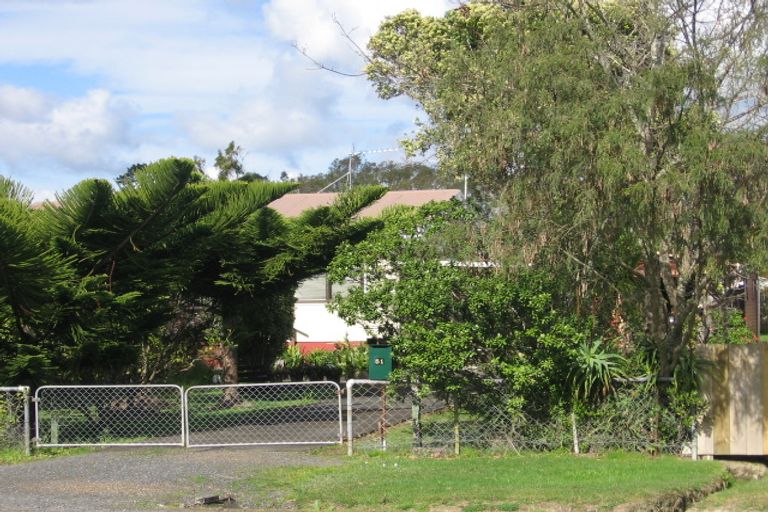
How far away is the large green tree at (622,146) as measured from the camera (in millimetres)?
9984

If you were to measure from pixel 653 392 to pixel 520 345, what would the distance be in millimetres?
1564

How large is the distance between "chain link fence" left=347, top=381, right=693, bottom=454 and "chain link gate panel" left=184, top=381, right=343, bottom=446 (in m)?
1.33

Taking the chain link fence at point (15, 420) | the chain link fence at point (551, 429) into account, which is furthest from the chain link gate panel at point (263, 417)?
the chain link fence at point (15, 420)

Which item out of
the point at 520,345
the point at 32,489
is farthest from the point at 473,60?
the point at 32,489

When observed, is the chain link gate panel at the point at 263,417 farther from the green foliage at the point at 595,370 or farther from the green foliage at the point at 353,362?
the green foliage at the point at 353,362

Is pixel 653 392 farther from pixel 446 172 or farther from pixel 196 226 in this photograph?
pixel 196 226

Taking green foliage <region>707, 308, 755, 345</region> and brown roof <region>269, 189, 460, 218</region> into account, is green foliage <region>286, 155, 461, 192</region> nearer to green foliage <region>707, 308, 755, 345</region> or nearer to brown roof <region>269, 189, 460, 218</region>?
brown roof <region>269, 189, 460, 218</region>

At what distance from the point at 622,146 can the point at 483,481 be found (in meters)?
3.54

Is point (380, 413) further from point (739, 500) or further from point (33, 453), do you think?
point (739, 500)

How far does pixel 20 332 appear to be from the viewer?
13.6 metres

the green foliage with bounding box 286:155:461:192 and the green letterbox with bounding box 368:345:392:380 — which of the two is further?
the green foliage with bounding box 286:155:461:192

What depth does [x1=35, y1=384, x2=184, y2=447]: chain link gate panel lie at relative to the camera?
12648 millimetres

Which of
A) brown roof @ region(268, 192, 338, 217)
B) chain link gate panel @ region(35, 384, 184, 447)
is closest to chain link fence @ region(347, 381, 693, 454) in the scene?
chain link gate panel @ region(35, 384, 184, 447)

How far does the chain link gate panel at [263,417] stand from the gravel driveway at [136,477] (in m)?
0.67
